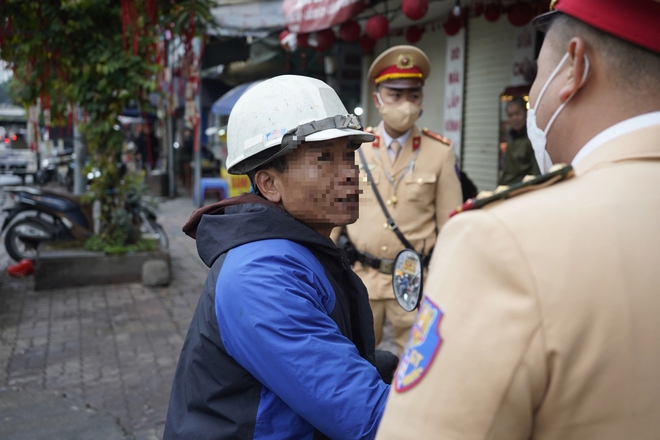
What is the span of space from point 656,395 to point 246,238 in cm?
96

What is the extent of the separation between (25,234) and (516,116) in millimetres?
6247

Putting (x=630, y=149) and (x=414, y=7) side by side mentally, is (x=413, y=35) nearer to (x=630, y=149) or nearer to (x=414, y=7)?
(x=414, y=7)

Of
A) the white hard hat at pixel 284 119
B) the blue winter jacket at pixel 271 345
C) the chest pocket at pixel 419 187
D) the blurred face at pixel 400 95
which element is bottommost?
the blue winter jacket at pixel 271 345

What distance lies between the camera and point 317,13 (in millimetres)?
7887

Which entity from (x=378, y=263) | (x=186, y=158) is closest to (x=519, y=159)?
(x=378, y=263)

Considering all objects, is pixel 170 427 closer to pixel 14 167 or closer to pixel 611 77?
pixel 611 77

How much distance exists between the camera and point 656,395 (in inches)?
33.8

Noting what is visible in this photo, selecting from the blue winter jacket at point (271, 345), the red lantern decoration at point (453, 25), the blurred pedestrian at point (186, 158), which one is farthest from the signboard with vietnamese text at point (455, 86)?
the blurred pedestrian at point (186, 158)

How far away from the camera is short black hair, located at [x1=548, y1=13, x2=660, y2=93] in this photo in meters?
0.97

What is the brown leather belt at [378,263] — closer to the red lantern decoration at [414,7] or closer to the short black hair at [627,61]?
the short black hair at [627,61]

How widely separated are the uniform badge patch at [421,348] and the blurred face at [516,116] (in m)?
5.39

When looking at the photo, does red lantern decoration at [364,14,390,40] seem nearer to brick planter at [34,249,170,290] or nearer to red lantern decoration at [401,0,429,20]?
red lantern decoration at [401,0,429,20]

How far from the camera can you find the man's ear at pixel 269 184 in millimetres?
1670

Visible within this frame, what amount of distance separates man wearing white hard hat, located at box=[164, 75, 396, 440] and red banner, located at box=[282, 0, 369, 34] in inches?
231
